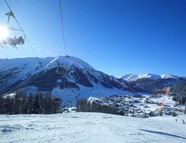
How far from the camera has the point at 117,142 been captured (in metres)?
6.62

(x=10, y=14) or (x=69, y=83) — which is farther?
(x=69, y=83)

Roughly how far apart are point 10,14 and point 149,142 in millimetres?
11521

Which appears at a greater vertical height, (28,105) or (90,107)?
(28,105)

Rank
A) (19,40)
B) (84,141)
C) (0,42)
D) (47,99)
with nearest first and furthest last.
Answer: (84,141) < (0,42) < (19,40) < (47,99)

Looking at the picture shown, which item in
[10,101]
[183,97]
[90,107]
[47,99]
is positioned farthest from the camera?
[183,97]

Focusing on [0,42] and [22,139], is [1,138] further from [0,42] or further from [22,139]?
[0,42]

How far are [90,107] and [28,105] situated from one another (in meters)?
37.1

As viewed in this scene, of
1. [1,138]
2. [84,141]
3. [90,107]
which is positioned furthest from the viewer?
[90,107]

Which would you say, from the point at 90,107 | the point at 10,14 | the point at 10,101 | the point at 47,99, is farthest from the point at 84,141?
the point at 90,107

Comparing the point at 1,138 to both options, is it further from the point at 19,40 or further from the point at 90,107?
the point at 90,107

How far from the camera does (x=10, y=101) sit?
137 feet

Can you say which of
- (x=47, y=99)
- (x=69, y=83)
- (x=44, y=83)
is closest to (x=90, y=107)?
(x=47, y=99)

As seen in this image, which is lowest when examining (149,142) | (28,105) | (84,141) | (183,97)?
(183,97)

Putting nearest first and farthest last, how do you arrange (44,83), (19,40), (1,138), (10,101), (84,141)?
(1,138), (84,141), (19,40), (10,101), (44,83)
